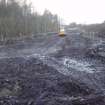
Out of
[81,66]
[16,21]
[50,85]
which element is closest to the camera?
[50,85]

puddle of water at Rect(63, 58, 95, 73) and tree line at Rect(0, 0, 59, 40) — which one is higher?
tree line at Rect(0, 0, 59, 40)

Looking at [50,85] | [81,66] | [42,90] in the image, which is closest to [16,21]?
[81,66]

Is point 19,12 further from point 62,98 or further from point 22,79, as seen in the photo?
point 62,98

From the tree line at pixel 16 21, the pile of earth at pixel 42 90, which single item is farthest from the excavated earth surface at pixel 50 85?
the tree line at pixel 16 21

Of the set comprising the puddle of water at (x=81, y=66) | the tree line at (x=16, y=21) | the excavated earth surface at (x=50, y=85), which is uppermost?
the tree line at (x=16, y=21)

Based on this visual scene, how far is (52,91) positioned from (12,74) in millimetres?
4499

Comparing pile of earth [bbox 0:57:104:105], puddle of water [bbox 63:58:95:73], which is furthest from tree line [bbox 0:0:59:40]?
pile of earth [bbox 0:57:104:105]

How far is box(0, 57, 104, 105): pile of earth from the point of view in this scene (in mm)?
9422

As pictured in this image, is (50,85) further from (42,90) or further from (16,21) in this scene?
(16,21)

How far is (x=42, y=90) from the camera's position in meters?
11.0

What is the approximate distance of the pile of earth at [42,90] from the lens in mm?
9422

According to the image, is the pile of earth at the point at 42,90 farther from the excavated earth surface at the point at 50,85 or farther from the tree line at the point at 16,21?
the tree line at the point at 16,21

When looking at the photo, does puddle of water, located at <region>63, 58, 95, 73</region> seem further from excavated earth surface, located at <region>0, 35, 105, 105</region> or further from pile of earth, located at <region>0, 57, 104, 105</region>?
pile of earth, located at <region>0, 57, 104, 105</region>

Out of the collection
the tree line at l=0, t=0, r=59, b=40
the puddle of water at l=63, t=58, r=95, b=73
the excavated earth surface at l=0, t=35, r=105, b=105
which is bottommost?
the puddle of water at l=63, t=58, r=95, b=73
